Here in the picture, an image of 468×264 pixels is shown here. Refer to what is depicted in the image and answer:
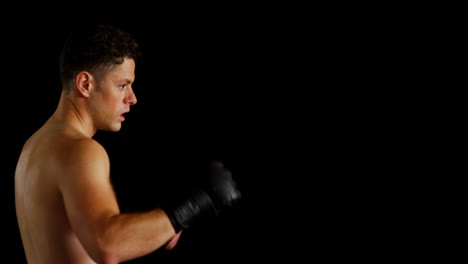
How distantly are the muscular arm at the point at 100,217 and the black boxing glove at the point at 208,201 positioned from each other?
0.13ft

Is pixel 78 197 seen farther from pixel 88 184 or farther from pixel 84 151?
pixel 84 151

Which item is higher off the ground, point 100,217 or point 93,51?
point 93,51

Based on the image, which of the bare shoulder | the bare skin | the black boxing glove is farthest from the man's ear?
the black boxing glove

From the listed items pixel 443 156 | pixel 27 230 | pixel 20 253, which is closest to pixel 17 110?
pixel 20 253

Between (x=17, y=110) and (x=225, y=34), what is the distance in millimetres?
1378

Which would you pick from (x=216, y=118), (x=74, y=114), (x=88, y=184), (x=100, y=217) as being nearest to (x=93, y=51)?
(x=74, y=114)

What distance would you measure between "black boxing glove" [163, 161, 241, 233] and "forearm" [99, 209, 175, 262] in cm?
4

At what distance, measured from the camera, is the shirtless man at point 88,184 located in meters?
1.38

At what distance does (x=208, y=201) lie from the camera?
1601 millimetres

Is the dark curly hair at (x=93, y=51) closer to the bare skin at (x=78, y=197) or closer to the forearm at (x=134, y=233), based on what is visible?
the bare skin at (x=78, y=197)

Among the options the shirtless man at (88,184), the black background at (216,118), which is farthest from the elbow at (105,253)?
the black background at (216,118)

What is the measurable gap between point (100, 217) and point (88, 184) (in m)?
0.11

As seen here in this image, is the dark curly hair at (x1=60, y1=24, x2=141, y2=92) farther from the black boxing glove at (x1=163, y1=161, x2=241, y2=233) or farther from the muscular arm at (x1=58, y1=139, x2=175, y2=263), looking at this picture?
the black boxing glove at (x1=163, y1=161, x2=241, y2=233)

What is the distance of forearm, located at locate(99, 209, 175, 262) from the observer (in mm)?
1347
